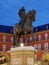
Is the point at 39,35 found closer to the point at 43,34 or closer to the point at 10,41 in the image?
the point at 43,34

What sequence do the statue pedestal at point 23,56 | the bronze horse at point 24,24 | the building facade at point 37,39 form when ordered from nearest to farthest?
1. the statue pedestal at point 23,56
2. the bronze horse at point 24,24
3. the building facade at point 37,39

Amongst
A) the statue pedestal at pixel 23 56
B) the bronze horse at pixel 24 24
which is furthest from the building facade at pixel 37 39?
the statue pedestal at pixel 23 56

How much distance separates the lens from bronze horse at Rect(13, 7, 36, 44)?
2740cm

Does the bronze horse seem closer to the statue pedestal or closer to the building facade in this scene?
the statue pedestal

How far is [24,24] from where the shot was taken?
92.0 ft

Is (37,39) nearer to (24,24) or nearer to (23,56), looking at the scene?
(24,24)

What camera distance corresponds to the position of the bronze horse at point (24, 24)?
27.4 metres

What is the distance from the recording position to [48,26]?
8069 cm

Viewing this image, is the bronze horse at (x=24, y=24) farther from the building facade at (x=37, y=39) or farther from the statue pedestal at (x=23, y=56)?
the building facade at (x=37, y=39)

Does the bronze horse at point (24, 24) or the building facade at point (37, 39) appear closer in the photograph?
the bronze horse at point (24, 24)

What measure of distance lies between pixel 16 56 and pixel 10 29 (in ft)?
201

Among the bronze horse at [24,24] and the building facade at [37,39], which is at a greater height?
the building facade at [37,39]

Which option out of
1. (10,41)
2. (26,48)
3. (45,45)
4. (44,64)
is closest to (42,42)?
(45,45)

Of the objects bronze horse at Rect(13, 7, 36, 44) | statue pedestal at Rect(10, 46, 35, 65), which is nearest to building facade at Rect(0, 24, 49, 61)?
bronze horse at Rect(13, 7, 36, 44)
